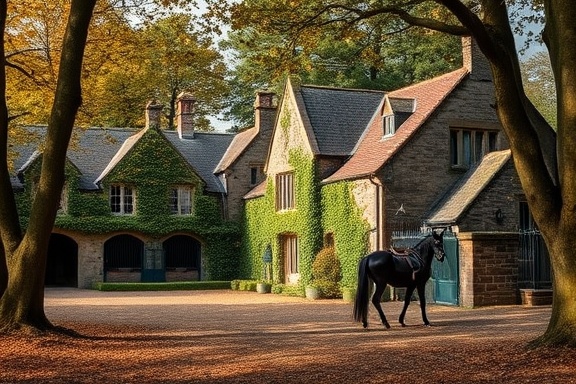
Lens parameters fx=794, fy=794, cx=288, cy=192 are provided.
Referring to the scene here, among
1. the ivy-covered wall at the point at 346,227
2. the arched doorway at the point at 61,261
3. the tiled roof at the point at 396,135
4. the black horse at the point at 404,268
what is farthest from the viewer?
→ the arched doorway at the point at 61,261

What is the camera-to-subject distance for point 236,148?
46.1 meters

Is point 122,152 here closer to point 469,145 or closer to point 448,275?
point 469,145

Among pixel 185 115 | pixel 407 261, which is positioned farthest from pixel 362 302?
pixel 185 115

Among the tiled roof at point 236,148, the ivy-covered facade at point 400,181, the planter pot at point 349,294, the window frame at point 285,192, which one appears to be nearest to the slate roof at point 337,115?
the ivy-covered facade at point 400,181

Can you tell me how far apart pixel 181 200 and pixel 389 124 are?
15.9 m

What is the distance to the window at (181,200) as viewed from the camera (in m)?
43.5

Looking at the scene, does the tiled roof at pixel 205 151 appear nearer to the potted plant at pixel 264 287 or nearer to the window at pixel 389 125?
the potted plant at pixel 264 287

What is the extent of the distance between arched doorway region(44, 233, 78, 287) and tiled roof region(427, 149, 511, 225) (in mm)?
24108

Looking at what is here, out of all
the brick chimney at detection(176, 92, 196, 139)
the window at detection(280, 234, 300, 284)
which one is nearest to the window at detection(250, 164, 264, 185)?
the brick chimney at detection(176, 92, 196, 139)

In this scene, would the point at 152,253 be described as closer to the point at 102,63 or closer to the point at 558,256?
the point at 102,63

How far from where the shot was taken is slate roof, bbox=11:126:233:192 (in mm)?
Result: 42625

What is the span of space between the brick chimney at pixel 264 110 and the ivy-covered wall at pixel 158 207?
4.70 meters

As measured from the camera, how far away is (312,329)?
56.9 feet

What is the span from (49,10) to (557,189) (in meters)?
15.4
